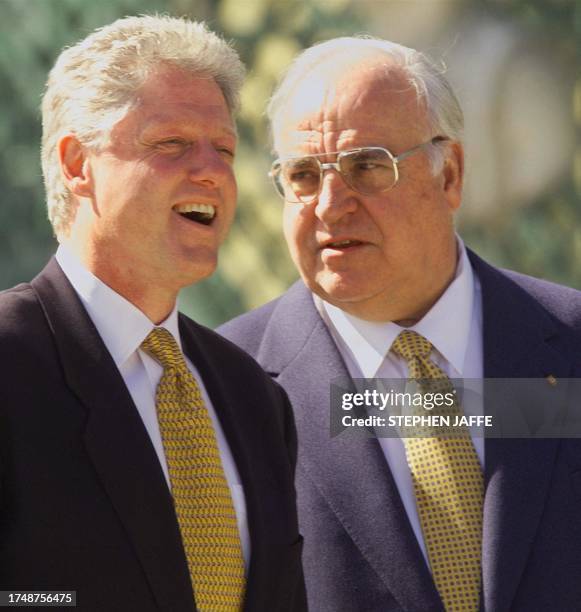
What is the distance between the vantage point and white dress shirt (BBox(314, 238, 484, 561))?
3.54m

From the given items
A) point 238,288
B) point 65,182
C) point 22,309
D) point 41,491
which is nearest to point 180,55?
point 65,182

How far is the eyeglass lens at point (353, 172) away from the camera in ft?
11.5

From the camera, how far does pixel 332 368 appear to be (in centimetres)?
352

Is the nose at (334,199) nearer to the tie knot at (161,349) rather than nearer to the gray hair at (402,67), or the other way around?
the gray hair at (402,67)

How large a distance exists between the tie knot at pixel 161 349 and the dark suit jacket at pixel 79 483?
0.16 meters

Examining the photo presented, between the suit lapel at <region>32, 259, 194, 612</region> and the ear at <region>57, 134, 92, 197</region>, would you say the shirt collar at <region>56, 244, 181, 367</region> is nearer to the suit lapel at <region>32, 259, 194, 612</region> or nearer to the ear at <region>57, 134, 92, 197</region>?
the suit lapel at <region>32, 259, 194, 612</region>

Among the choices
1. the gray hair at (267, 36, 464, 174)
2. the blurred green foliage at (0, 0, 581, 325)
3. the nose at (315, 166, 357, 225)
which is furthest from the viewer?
the blurred green foliage at (0, 0, 581, 325)

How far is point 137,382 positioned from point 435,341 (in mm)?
1061

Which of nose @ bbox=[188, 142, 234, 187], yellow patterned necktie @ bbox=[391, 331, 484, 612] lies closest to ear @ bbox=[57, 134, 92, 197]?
nose @ bbox=[188, 142, 234, 187]

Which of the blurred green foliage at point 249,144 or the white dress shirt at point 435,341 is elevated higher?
the blurred green foliage at point 249,144

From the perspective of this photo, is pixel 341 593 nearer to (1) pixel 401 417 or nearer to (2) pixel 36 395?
(1) pixel 401 417

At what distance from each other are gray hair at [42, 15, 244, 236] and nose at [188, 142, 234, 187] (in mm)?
174

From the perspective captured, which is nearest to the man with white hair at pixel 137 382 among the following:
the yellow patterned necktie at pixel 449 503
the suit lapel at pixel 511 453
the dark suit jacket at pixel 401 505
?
the dark suit jacket at pixel 401 505

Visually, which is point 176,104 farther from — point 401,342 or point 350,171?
point 401,342
